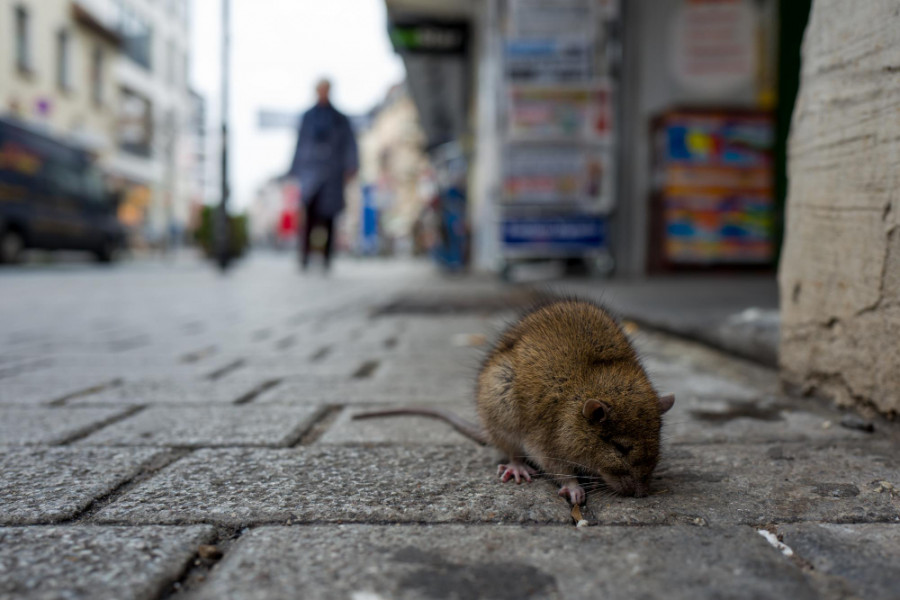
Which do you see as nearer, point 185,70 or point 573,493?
point 573,493

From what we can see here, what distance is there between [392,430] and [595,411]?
0.72 m

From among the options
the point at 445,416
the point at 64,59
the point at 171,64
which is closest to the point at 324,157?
the point at 445,416

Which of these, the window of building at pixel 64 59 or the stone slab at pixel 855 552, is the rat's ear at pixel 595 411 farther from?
the window of building at pixel 64 59

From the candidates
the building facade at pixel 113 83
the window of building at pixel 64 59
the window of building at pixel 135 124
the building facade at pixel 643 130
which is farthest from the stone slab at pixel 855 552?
the window of building at pixel 135 124

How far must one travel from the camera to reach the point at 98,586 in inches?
41.8

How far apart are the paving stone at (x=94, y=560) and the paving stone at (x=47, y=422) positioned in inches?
28.7

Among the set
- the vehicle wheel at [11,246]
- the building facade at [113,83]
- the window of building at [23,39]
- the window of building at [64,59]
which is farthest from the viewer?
the window of building at [64,59]

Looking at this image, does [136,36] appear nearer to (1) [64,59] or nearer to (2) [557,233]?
(1) [64,59]

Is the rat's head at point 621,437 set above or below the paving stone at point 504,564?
above

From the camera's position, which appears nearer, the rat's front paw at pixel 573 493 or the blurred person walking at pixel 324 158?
the rat's front paw at pixel 573 493

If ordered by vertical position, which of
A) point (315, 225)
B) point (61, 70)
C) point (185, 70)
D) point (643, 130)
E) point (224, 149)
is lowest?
point (315, 225)

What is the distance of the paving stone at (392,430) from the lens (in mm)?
1978

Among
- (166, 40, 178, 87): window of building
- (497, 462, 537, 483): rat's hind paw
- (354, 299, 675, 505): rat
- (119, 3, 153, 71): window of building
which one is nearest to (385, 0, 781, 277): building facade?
(354, 299, 675, 505): rat

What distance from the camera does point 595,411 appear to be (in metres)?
1.59
